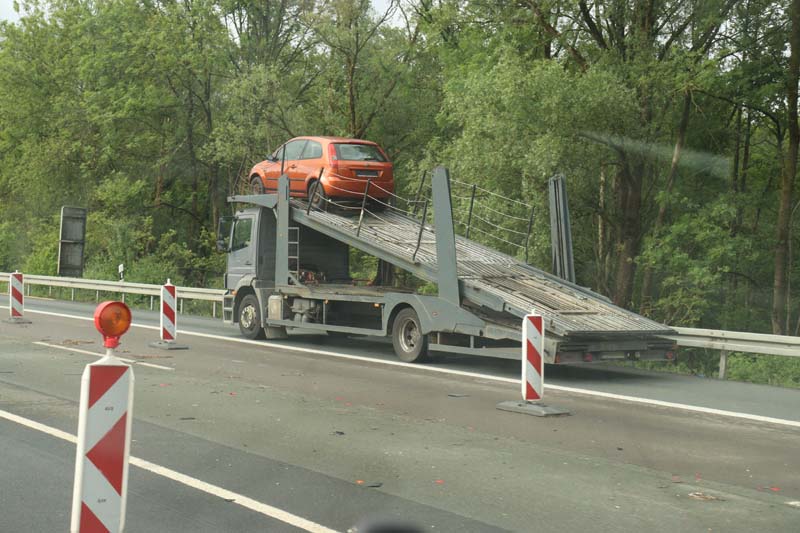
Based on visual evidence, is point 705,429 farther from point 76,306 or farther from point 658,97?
point 76,306

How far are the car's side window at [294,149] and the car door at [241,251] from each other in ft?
4.73

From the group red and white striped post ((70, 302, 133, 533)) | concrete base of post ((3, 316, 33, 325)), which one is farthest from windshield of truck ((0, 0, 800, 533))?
concrete base of post ((3, 316, 33, 325))

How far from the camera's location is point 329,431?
848 cm

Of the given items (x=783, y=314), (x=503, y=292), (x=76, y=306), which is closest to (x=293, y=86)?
(x=76, y=306)

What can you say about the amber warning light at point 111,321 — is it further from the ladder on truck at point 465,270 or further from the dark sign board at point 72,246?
the dark sign board at point 72,246

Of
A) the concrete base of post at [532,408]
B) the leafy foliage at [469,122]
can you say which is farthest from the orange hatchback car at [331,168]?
the concrete base of post at [532,408]

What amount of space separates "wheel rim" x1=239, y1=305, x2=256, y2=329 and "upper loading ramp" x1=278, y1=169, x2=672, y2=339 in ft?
6.71

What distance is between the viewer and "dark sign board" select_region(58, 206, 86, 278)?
107 feet

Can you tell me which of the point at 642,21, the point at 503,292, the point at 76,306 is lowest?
the point at 76,306

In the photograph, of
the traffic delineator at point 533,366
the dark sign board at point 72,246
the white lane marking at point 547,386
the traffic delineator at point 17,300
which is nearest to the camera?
the traffic delineator at point 533,366

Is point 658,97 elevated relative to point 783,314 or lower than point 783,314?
elevated

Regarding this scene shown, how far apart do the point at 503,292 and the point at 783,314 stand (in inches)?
596

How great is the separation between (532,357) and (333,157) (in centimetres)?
882

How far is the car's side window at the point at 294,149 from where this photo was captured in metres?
18.1
